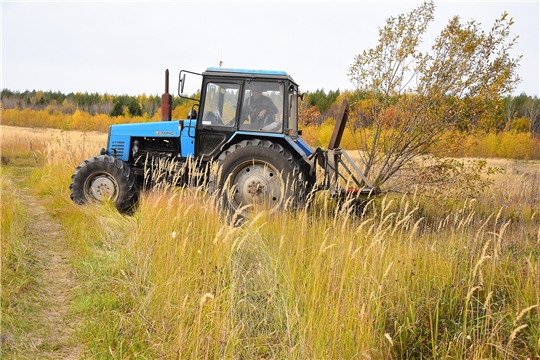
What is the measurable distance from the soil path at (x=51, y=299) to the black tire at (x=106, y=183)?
2.44ft

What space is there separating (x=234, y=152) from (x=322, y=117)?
39.0m

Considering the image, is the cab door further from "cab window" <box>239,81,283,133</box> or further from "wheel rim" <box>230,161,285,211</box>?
"wheel rim" <box>230,161,285,211</box>

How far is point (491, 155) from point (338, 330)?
106 feet

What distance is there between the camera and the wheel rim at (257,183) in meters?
6.18

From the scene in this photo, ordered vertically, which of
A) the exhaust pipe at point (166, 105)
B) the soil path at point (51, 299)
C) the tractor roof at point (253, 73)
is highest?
the tractor roof at point (253, 73)

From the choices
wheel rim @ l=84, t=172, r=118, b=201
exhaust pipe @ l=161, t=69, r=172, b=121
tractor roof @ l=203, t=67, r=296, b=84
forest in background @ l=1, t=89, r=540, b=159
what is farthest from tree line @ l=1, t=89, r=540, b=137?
wheel rim @ l=84, t=172, r=118, b=201

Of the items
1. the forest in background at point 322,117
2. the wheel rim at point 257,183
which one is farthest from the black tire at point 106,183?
the forest in background at point 322,117

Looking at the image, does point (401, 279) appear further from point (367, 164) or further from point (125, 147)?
point (125, 147)

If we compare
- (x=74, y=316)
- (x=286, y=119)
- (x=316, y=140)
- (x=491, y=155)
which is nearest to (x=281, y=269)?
(x=74, y=316)

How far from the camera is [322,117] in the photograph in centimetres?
4444

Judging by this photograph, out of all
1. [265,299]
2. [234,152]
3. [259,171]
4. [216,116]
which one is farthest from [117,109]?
[265,299]

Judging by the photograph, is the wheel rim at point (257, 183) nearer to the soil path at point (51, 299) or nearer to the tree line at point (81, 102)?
the soil path at point (51, 299)

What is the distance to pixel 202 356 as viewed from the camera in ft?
9.14

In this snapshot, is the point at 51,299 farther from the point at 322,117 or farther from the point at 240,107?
the point at 322,117
